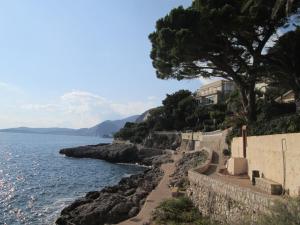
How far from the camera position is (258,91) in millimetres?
45031

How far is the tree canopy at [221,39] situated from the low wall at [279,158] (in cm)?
719

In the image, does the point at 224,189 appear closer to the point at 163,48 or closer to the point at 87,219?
the point at 87,219

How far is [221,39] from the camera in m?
27.2

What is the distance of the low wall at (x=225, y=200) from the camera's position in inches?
543

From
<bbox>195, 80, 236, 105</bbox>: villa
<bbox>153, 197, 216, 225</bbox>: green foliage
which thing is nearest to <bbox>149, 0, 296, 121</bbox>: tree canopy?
<bbox>153, 197, 216, 225</bbox>: green foliage

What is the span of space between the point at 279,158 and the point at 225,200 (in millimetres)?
2926

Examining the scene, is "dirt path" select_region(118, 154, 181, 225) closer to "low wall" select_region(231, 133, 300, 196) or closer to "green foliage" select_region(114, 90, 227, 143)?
"low wall" select_region(231, 133, 300, 196)

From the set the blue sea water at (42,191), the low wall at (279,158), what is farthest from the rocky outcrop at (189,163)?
the low wall at (279,158)

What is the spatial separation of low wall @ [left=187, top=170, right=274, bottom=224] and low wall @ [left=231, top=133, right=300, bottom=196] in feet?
5.61

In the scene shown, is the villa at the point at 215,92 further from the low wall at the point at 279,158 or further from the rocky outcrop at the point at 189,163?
the low wall at the point at 279,158

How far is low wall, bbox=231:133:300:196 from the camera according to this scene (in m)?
15.4

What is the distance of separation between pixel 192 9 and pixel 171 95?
61574mm

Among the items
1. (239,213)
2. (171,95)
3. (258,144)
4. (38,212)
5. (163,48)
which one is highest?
(171,95)

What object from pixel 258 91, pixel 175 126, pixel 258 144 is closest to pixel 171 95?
pixel 175 126
